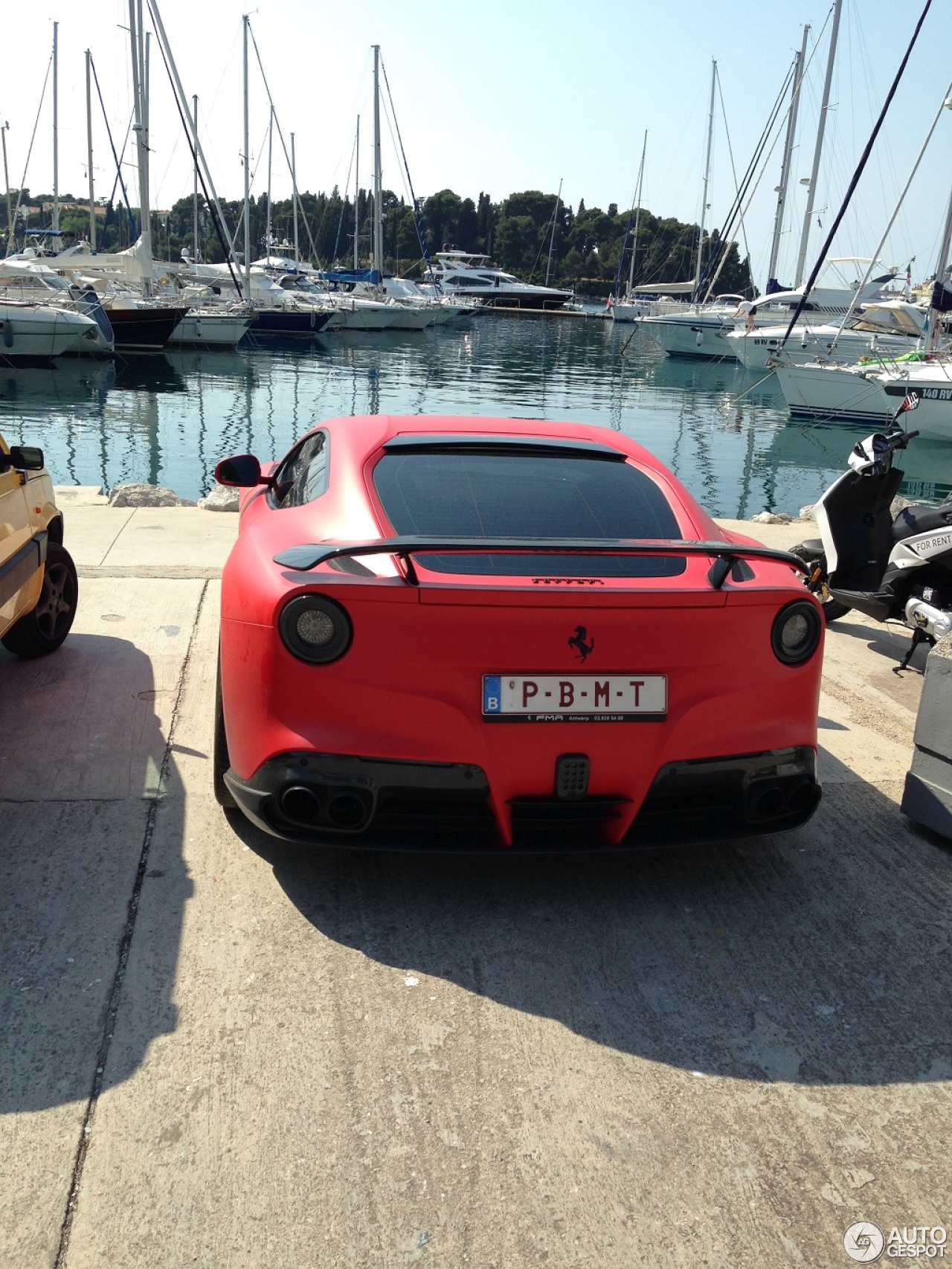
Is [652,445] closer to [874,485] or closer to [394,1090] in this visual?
[874,485]

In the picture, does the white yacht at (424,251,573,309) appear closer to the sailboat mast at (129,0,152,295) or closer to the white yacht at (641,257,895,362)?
the white yacht at (641,257,895,362)

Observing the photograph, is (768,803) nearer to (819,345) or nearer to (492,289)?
(819,345)

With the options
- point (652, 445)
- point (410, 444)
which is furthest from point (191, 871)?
point (652, 445)

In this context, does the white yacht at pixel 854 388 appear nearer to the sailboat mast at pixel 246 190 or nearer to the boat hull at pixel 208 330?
the boat hull at pixel 208 330

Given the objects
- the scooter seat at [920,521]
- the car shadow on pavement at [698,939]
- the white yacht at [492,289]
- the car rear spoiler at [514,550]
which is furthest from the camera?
the white yacht at [492,289]

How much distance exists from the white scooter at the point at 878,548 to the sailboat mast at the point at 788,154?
42.3 m

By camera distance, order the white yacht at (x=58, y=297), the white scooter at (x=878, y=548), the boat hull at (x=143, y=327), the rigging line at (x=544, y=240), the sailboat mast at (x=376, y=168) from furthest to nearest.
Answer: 1. the rigging line at (x=544, y=240)
2. the sailboat mast at (x=376, y=168)
3. the boat hull at (x=143, y=327)
4. the white yacht at (x=58, y=297)
5. the white scooter at (x=878, y=548)

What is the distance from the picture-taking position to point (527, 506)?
3578 mm

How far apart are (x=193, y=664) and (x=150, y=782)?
136cm

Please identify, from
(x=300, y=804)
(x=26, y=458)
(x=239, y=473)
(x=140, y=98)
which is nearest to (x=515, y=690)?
(x=300, y=804)

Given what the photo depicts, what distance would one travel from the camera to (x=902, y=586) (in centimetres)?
604

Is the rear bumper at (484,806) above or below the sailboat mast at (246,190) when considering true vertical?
below

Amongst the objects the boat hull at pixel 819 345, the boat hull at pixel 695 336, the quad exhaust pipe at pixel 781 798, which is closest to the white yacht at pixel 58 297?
the boat hull at pixel 819 345

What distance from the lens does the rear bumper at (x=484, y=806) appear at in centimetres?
294
